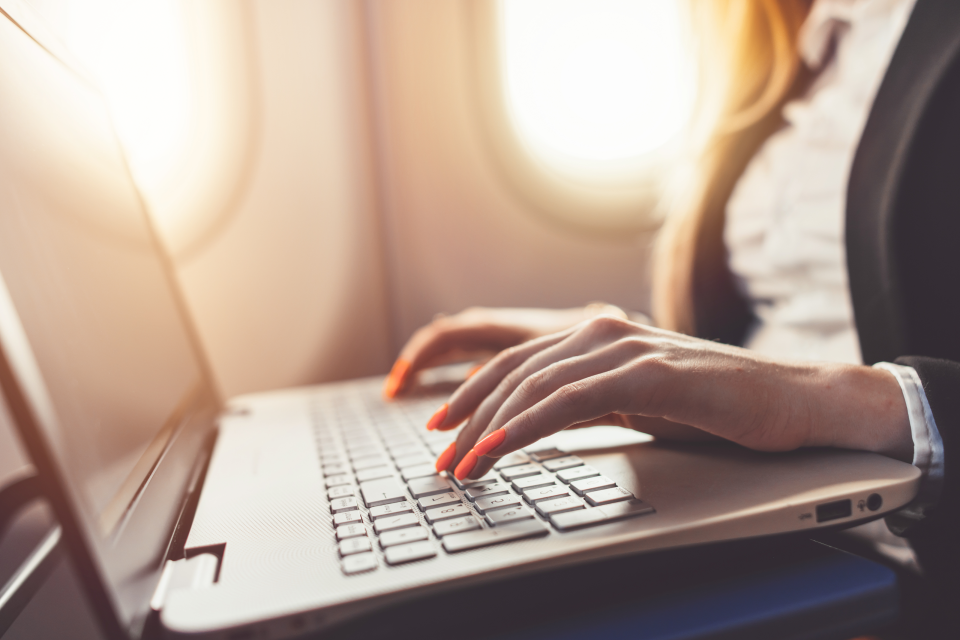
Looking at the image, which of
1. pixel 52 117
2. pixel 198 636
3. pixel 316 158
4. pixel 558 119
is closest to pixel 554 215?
pixel 558 119

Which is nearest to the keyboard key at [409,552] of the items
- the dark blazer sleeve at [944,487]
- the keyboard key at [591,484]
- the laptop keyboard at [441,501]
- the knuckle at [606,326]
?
the laptop keyboard at [441,501]

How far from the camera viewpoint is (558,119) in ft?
4.00

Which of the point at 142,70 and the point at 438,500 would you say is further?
the point at 142,70

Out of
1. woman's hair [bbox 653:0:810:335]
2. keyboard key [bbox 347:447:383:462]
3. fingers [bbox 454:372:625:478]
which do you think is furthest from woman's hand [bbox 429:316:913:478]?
woman's hair [bbox 653:0:810:335]

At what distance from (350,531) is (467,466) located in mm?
89

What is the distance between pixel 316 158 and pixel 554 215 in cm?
51

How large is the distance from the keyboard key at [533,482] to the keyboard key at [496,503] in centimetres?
1

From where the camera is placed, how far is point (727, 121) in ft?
2.97

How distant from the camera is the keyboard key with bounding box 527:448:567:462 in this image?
0.42 meters

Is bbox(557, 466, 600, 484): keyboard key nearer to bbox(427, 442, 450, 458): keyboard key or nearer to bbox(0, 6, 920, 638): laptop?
bbox(0, 6, 920, 638): laptop

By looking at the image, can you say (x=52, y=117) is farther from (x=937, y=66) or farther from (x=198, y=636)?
(x=937, y=66)

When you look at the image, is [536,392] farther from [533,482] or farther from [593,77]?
[593,77]

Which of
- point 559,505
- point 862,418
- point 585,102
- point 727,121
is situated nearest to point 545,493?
point 559,505

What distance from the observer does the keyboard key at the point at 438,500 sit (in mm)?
341
